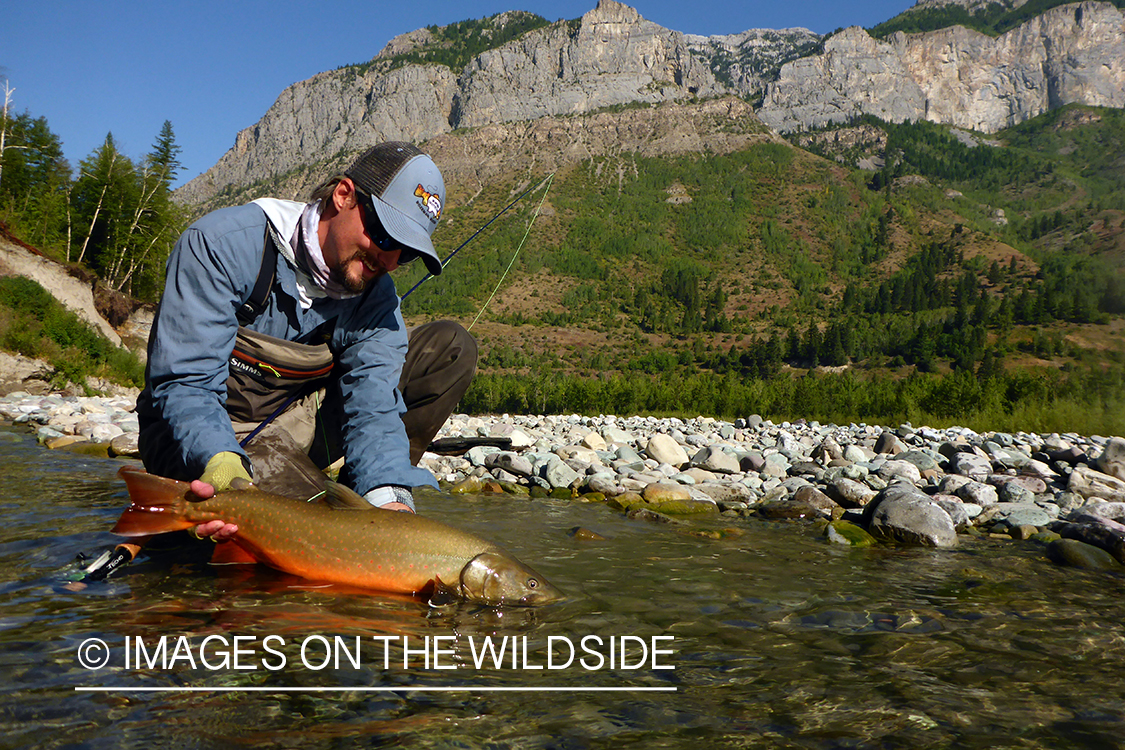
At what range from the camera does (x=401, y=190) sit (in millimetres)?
2947

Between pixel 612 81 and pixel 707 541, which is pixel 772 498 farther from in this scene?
pixel 612 81

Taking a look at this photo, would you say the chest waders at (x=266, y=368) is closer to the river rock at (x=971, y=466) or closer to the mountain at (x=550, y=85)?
the river rock at (x=971, y=466)

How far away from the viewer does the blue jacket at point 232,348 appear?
2.80 meters

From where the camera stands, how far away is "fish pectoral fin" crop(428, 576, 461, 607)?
293 cm

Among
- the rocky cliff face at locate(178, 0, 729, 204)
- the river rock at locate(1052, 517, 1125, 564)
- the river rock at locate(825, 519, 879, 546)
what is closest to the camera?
the river rock at locate(1052, 517, 1125, 564)

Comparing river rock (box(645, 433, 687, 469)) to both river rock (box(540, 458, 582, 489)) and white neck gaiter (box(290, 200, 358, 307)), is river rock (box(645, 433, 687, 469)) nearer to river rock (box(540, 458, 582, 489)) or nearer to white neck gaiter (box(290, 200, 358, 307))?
river rock (box(540, 458, 582, 489))

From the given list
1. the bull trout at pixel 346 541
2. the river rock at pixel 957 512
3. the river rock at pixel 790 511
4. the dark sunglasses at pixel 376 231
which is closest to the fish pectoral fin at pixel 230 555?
the bull trout at pixel 346 541

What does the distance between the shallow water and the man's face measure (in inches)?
57.4

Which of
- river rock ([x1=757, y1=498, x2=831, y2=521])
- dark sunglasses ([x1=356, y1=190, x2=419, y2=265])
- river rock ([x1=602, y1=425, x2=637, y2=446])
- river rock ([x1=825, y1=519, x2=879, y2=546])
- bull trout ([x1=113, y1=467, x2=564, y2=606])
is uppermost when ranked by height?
dark sunglasses ([x1=356, y1=190, x2=419, y2=265])

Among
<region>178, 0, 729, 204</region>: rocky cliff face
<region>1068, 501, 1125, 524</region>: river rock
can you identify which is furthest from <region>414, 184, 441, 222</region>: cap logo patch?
<region>178, 0, 729, 204</region>: rocky cliff face

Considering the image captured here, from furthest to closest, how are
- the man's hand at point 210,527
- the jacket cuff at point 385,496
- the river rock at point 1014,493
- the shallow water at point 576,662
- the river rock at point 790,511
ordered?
the river rock at point 1014,493
the river rock at point 790,511
the jacket cuff at point 385,496
the man's hand at point 210,527
the shallow water at point 576,662

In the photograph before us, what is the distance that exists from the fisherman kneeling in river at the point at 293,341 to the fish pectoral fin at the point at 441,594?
0.46 m

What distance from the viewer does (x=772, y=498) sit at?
7.73 metres

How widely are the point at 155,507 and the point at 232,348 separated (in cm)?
76
